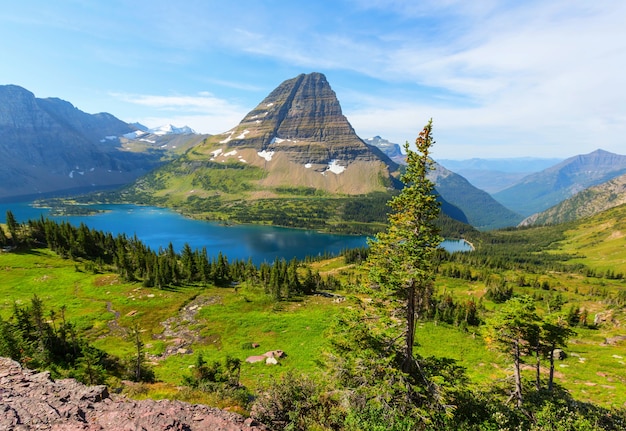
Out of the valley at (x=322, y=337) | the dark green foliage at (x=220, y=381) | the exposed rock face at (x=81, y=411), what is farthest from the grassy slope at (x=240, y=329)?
the exposed rock face at (x=81, y=411)

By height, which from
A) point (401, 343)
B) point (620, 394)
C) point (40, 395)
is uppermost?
point (401, 343)

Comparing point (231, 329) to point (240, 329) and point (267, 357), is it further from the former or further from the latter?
point (267, 357)

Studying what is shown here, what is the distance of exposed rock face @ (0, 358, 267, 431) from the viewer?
12680 mm

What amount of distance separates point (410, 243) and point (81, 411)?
713 inches

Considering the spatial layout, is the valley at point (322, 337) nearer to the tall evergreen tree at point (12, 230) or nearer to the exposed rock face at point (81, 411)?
the tall evergreen tree at point (12, 230)

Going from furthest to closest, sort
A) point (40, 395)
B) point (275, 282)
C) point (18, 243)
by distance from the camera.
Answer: point (18, 243) → point (275, 282) → point (40, 395)

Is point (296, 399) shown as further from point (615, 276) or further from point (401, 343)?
point (615, 276)

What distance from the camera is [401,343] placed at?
19.3m

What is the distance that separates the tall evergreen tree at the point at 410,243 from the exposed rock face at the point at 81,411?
10447mm

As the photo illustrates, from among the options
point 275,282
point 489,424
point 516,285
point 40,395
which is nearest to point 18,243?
point 275,282

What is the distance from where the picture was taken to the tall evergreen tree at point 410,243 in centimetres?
1700

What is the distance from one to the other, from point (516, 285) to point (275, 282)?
12085cm

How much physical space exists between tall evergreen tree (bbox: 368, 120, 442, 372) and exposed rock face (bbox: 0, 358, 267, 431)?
34.3 feet

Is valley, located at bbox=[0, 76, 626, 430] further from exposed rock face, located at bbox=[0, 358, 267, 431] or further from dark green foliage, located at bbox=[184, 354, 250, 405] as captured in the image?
exposed rock face, located at bbox=[0, 358, 267, 431]
